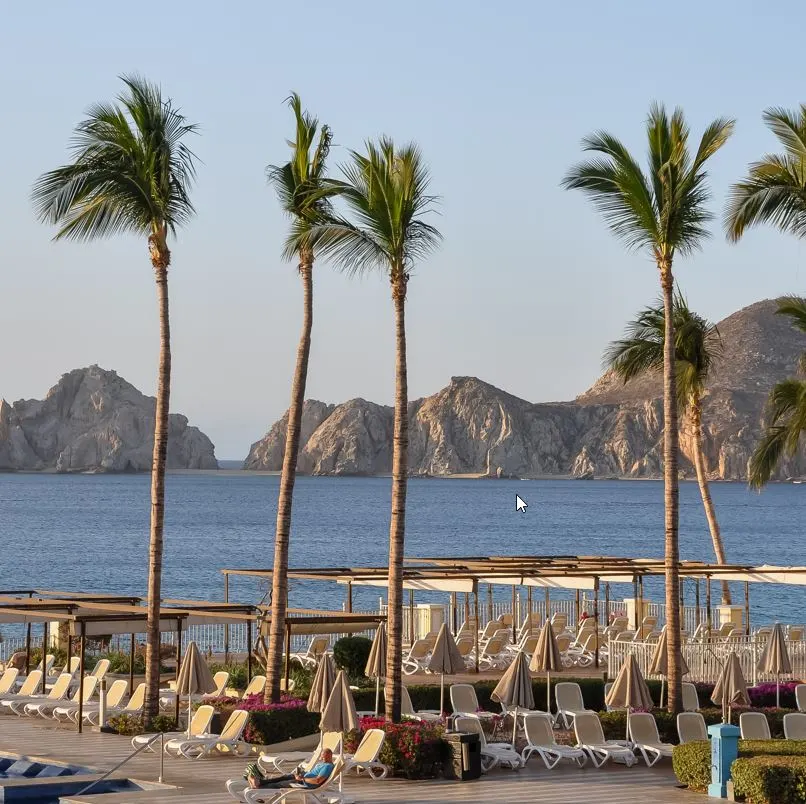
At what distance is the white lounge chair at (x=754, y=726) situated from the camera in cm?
1888

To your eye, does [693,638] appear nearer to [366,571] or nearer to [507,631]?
[507,631]

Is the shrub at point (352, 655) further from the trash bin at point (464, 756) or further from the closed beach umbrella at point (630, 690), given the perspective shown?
the trash bin at point (464, 756)

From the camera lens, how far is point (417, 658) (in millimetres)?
27406

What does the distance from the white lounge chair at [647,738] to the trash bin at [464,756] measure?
248 cm

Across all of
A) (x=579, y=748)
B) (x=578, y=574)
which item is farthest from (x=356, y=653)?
(x=579, y=748)

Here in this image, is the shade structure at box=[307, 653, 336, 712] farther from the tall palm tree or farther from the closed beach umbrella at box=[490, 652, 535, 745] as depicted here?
the tall palm tree

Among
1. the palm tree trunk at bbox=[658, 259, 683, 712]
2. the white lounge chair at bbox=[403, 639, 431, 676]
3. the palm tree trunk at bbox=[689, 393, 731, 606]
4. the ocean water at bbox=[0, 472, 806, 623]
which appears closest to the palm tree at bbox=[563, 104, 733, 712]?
the palm tree trunk at bbox=[658, 259, 683, 712]

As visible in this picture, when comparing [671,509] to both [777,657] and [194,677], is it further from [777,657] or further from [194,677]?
[194,677]

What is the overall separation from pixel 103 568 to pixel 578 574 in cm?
6147

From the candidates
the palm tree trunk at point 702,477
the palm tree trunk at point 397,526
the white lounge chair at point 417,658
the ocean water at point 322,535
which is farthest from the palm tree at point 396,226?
the ocean water at point 322,535

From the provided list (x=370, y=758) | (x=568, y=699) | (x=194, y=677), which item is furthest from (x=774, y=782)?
(x=194, y=677)

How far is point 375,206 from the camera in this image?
18.8 meters

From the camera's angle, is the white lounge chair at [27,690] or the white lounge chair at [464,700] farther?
the white lounge chair at [27,690]

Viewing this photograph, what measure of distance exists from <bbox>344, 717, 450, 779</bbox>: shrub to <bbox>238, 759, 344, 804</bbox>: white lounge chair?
78.1 inches
